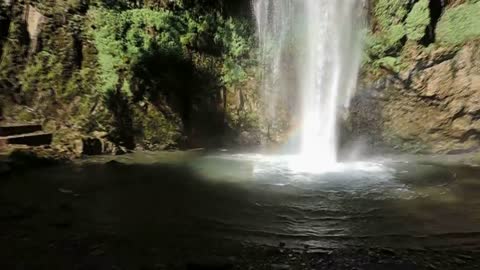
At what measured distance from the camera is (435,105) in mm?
10953

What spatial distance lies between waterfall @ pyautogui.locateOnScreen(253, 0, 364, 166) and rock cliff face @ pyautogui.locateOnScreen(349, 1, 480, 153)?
562 millimetres

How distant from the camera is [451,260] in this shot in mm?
4035

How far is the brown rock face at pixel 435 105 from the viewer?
34.9 feet

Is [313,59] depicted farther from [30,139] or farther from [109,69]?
[30,139]

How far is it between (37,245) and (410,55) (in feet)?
32.6

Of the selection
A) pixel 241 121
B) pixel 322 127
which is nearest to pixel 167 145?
pixel 241 121

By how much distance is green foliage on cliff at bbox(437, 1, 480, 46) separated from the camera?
34.8ft

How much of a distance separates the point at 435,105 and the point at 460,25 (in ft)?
6.97

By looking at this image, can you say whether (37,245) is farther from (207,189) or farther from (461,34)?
(461,34)

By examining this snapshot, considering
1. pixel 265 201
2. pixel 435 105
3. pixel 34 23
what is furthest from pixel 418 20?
pixel 34 23

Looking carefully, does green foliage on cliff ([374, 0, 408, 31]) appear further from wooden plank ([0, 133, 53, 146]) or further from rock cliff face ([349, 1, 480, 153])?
wooden plank ([0, 133, 53, 146])

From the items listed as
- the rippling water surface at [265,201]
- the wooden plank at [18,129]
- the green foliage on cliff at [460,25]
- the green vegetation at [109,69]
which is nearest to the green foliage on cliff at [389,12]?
the green foliage on cliff at [460,25]

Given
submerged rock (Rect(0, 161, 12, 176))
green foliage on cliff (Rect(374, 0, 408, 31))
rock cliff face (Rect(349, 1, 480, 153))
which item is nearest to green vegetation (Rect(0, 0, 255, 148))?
submerged rock (Rect(0, 161, 12, 176))

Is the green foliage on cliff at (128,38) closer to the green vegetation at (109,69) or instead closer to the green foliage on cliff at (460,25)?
the green vegetation at (109,69)
